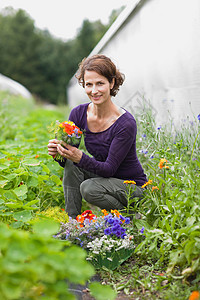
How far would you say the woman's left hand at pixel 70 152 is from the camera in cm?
227

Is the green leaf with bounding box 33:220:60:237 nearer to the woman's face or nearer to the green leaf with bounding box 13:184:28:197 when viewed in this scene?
the green leaf with bounding box 13:184:28:197

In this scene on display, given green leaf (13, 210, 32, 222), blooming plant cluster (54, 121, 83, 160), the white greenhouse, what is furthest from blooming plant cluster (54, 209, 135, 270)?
the white greenhouse

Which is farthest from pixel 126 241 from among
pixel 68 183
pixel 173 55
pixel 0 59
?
pixel 0 59

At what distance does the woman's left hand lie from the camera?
2.27 m

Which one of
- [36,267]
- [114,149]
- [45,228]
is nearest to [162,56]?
[114,149]

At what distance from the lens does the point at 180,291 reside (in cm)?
160

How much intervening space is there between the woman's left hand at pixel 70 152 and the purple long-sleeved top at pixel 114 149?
31mm

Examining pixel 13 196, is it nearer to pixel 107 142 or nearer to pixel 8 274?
pixel 107 142

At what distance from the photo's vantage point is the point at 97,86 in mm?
2408

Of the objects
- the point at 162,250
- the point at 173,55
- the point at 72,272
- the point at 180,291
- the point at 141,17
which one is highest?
the point at 141,17

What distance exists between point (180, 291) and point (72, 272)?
0.73 meters

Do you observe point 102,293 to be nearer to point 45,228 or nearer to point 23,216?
point 45,228

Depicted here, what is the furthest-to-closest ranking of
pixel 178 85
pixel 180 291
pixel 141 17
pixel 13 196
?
pixel 141 17 → pixel 178 85 → pixel 13 196 → pixel 180 291

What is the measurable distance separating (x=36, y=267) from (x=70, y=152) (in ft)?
4.22
